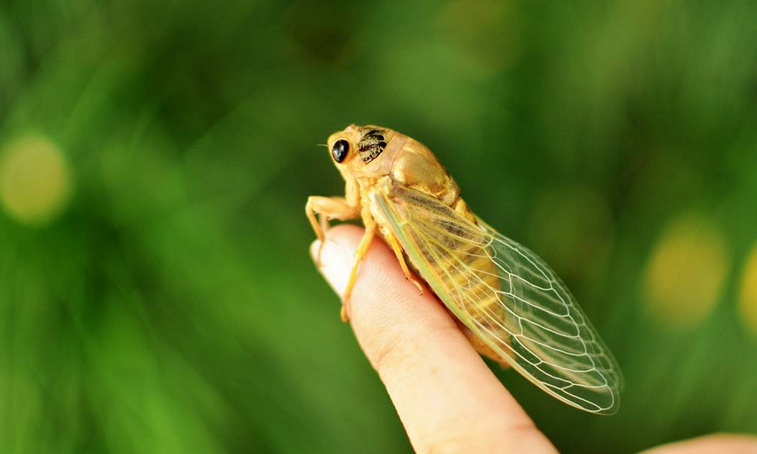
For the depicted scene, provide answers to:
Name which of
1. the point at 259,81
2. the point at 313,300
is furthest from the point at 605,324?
the point at 259,81

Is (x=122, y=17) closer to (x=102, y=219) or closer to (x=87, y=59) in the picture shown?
(x=87, y=59)

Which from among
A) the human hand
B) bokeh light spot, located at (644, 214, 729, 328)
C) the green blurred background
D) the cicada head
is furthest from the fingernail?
bokeh light spot, located at (644, 214, 729, 328)

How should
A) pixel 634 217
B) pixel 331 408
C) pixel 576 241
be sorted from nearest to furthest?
1. pixel 331 408
2. pixel 634 217
3. pixel 576 241

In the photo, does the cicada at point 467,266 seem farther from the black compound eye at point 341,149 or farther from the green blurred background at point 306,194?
the green blurred background at point 306,194

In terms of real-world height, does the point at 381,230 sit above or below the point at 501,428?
above

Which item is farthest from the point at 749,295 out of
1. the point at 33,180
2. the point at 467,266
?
the point at 33,180

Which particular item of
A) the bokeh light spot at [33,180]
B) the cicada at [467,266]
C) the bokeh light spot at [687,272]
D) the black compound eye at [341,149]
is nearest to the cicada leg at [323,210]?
the cicada at [467,266]

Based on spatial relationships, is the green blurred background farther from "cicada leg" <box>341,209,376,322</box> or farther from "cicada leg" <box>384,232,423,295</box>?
"cicada leg" <box>384,232,423,295</box>

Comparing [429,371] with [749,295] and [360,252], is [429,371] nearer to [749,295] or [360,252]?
[360,252]
